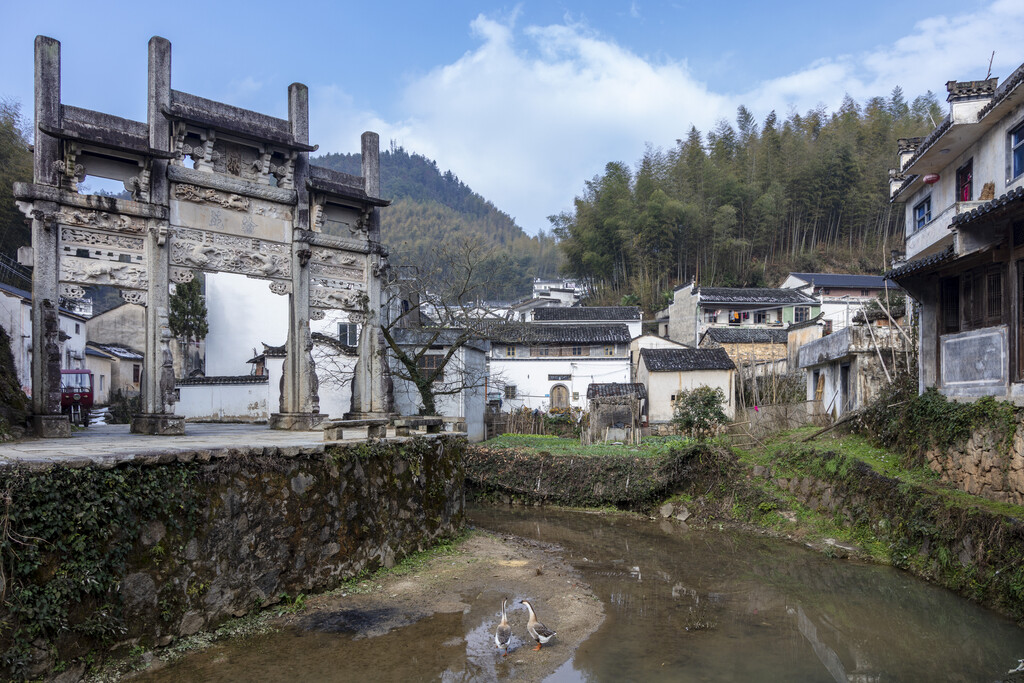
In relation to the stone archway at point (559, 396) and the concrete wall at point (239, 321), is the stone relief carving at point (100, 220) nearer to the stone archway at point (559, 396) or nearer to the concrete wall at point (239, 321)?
the concrete wall at point (239, 321)

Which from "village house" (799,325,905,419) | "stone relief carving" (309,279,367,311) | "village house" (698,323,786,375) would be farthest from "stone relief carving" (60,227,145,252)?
"village house" (698,323,786,375)

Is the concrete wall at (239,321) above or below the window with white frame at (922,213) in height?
below

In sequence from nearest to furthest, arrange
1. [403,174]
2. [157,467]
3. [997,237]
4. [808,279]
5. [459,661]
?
[157,467], [459,661], [997,237], [808,279], [403,174]

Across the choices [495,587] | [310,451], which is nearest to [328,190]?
[310,451]

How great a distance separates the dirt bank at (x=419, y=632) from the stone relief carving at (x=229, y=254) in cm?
691

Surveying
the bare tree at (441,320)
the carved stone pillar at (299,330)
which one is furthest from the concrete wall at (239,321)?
the carved stone pillar at (299,330)

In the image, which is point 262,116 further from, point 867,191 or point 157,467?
point 867,191

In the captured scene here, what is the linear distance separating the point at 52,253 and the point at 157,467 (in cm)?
581

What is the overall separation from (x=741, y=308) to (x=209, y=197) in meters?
36.8

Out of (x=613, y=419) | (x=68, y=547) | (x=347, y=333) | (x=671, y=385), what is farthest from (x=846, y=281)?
(x=68, y=547)

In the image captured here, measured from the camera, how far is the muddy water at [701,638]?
26.3 ft

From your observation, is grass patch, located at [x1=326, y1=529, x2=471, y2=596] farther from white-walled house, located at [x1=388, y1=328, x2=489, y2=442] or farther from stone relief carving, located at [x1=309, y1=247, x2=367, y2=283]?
white-walled house, located at [x1=388, y1=328, x2=489, y2=442]

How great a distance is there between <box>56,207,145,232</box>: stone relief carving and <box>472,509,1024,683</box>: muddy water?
412 inches

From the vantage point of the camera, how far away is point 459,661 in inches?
329
